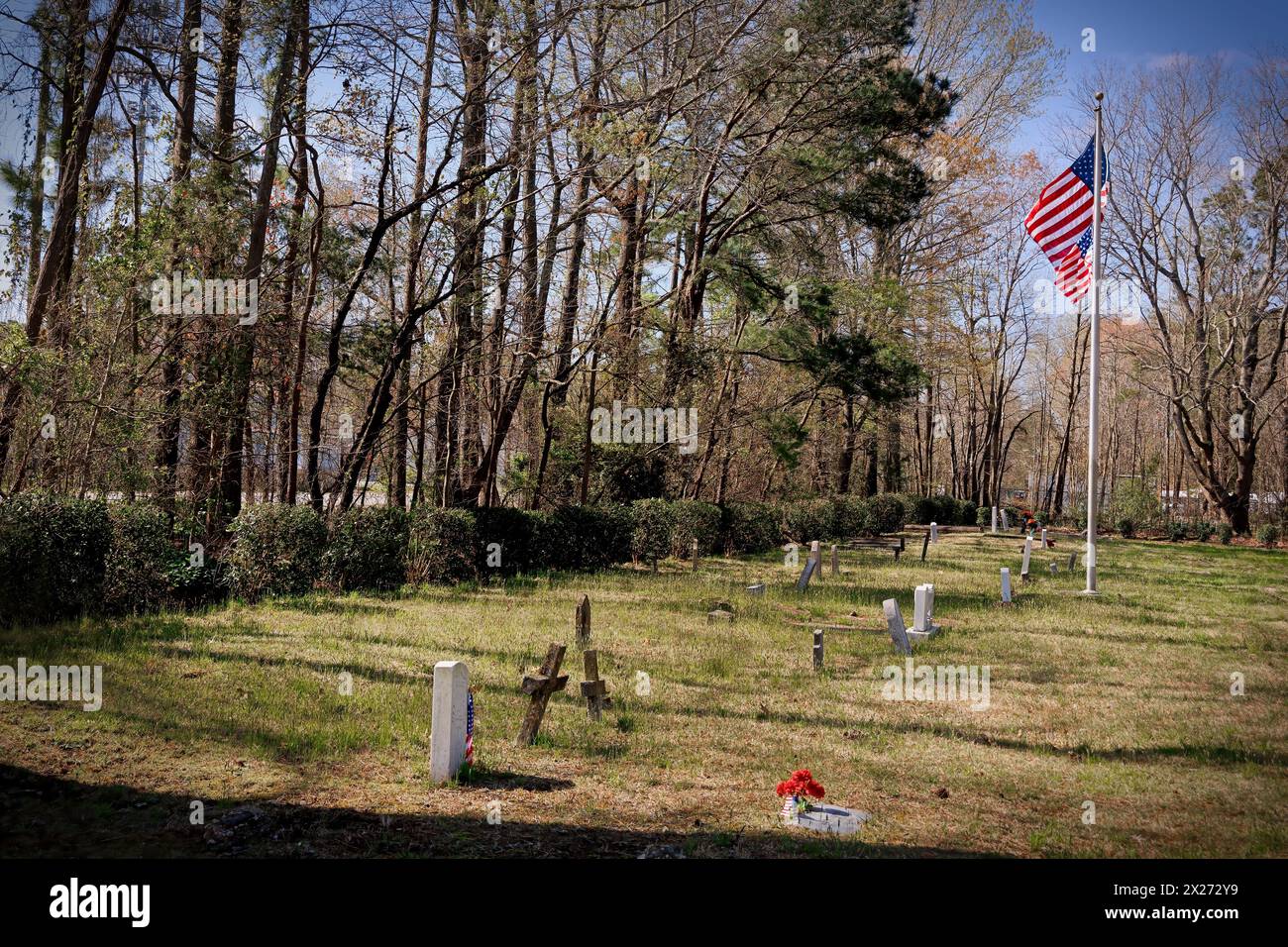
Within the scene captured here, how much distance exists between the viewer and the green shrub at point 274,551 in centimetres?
1221

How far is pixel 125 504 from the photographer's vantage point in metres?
10.8

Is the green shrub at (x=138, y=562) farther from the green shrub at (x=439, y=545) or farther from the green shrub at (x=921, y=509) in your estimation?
the green shrub at (x=921, y=509)

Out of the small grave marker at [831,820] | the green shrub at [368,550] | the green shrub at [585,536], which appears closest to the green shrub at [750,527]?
the green shrub at [585,536]

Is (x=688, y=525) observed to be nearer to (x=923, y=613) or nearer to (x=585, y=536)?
(x=585, y=536)

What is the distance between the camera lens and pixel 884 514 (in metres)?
33.8

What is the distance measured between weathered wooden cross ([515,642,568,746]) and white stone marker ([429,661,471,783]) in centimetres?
91

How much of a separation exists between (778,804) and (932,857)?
1.20m

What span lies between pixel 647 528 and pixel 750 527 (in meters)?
5.46

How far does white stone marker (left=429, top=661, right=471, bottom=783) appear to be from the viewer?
590cm

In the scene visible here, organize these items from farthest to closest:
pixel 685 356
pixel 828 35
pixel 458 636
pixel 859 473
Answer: pixel 859 473 < pixel 685 356 < pixel 828 35 < pixel 458 636

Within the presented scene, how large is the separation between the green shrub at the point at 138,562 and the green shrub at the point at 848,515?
73.6 ft

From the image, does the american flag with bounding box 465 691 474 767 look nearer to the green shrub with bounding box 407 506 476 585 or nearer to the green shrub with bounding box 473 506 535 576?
the green shrub with bounding box 407 506 476 585
